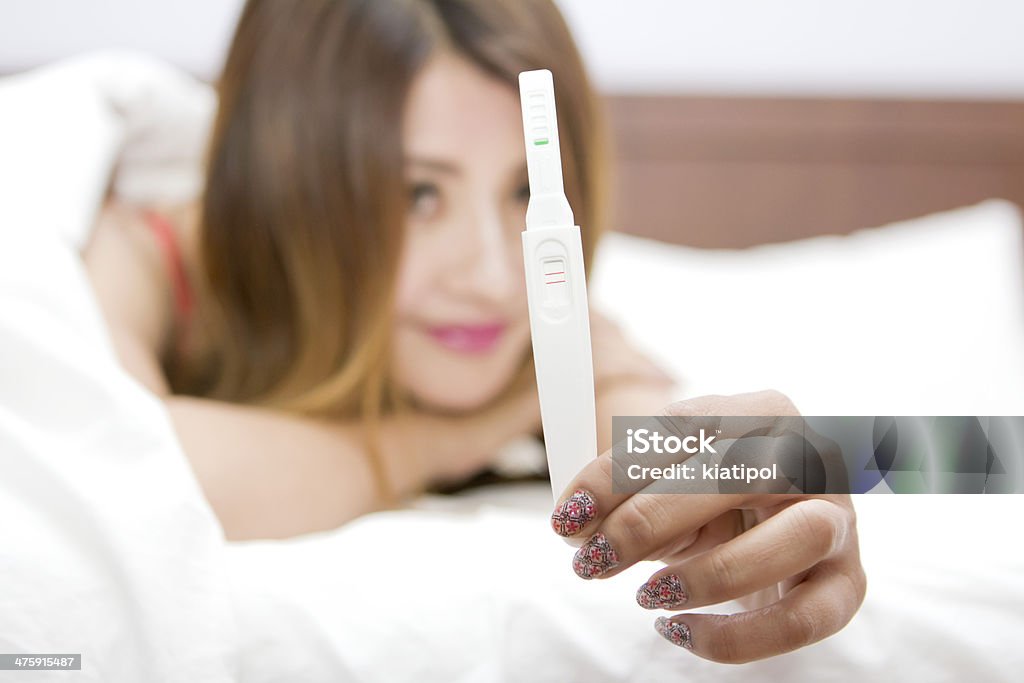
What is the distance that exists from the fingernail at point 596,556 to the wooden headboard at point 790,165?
2.25ft

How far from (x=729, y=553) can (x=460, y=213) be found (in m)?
0.27

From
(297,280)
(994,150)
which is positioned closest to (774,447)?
(297,280)

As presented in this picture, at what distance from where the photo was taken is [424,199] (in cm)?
44

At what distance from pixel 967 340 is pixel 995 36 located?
169mm

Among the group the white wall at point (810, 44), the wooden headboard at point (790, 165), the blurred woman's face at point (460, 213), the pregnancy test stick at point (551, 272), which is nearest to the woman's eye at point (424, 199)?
the blurred woman's face at point (460, 213)

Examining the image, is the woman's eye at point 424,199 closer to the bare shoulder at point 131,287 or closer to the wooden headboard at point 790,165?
the bare shoulder at point 131,287

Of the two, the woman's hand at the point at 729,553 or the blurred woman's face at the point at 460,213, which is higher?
the blurred woman's face at the point at 460,213

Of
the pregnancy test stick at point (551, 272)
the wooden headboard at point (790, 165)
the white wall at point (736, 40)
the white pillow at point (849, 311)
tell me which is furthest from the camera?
the wooden headboard at point (790, 165)

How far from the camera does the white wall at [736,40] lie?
482mm

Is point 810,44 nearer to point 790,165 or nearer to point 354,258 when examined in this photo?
point 790,165

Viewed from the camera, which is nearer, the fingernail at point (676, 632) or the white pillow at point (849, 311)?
the fingernail at point (676, 632)

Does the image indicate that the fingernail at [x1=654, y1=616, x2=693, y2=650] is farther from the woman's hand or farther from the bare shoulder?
the bare shoulder

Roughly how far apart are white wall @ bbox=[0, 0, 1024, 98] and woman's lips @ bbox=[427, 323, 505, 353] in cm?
18

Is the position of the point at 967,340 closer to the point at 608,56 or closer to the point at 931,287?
the point at 931,287
